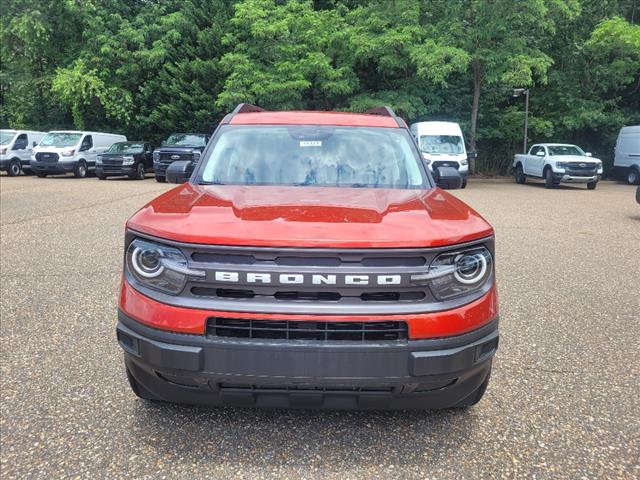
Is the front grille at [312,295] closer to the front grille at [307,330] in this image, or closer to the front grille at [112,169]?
the front grille at [307,330]

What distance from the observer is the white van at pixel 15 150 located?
2345 cm

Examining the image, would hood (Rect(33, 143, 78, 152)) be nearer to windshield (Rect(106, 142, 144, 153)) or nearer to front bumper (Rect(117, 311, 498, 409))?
windshield (Rect(106, 142, 144, 153))

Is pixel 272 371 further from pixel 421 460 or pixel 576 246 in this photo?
pixel 576 246

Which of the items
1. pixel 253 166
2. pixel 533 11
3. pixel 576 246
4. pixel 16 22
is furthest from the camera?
pixel 16 22

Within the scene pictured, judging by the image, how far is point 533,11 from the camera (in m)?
21.5

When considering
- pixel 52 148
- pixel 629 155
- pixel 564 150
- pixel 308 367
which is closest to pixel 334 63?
pixel 564 150

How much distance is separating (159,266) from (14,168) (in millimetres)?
25278

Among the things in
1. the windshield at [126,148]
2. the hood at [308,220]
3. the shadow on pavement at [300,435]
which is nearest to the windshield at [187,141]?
the windshield at [126,148]

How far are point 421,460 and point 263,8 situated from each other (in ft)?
83.1

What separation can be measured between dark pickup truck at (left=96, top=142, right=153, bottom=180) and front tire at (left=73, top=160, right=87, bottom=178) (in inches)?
51.5

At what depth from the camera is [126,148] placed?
904 inches

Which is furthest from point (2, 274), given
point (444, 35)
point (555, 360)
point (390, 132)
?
point (444, 35)

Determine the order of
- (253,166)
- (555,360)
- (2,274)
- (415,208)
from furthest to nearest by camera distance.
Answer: (2,274), (555,360), (253,166), (415,208)

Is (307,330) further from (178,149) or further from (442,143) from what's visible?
(178,149)
